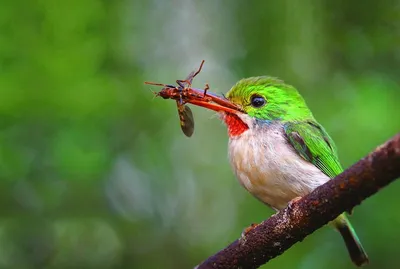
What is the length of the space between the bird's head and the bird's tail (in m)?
0.64

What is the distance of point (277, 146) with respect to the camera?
3.66m

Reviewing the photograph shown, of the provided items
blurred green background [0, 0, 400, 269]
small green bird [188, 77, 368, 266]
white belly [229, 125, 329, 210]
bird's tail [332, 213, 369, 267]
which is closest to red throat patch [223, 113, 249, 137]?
small green bird [188, 77, 368, 266]

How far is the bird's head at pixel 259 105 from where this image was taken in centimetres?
389

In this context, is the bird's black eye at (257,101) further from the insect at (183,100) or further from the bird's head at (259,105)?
the insect at (183,100)

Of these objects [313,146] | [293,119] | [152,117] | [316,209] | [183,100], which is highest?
[152,117]

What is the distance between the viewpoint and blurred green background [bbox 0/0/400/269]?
14.8ft

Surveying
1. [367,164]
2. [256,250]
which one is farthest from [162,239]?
[367,164]

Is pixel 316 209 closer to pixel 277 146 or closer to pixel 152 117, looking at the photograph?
pixel 277 146

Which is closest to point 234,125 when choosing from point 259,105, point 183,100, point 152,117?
point 259,105

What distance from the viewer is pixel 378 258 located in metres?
4.47

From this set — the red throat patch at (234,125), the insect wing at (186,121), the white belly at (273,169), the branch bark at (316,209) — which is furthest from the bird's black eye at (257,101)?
the branch bark at (316,209)

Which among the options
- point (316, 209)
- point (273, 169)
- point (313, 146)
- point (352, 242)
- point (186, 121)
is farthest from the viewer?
point (352, 242)

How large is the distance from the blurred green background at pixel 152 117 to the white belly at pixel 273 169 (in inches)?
37.9

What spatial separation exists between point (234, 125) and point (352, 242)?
986 millimetres
